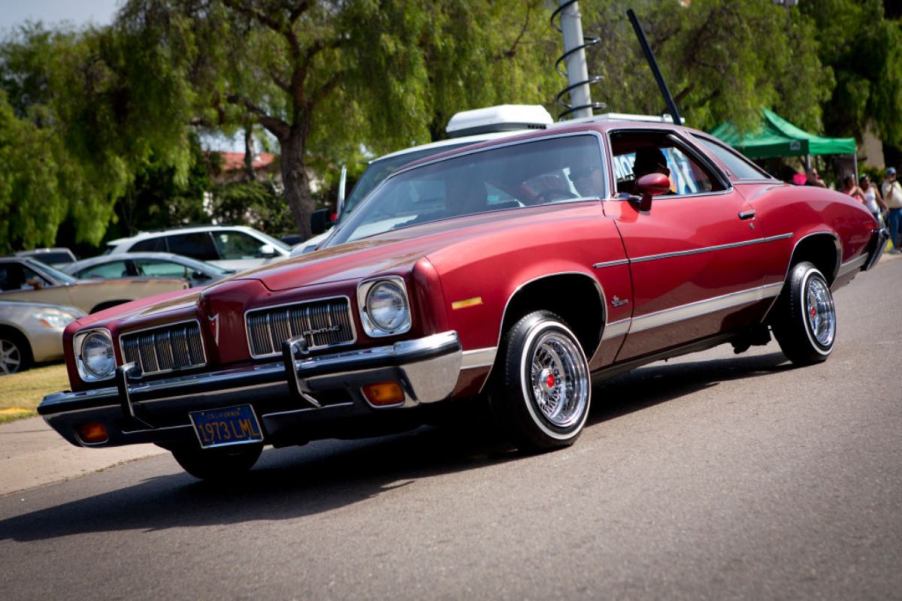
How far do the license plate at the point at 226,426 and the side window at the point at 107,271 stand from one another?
14.7 meters

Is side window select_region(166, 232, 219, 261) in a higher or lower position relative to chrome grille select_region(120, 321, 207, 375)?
higher

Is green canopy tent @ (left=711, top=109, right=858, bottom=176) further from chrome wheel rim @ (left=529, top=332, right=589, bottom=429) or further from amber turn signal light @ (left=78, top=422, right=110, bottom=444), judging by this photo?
amber turn signal light @ (left=78, top=422, right=110, bottom=444)

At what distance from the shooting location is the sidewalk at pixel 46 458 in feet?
25.2

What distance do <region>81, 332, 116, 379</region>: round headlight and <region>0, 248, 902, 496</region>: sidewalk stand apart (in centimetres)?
178

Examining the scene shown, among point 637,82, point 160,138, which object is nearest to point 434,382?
point 160,138

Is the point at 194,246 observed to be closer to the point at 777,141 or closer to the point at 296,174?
the point at 296,174

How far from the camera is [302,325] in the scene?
17.4ft

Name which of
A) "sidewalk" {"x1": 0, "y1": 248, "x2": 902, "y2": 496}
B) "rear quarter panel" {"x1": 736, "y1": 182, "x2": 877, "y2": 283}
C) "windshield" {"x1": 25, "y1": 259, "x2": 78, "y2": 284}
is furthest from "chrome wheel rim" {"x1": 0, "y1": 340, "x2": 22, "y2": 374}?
"rear quarter panel" {"x1": 736, "y1": 182, "x2": 877, "y2": 283}

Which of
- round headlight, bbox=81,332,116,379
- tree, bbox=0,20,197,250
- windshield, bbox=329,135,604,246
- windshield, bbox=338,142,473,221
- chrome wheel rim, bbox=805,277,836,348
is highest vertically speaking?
tree, bbox=0,20,197,250

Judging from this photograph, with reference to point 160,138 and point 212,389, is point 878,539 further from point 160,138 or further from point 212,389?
point 160,138

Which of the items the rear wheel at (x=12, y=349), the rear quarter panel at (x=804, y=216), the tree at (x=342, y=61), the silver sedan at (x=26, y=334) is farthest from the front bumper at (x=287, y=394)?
the tree at (x=342, y=61)

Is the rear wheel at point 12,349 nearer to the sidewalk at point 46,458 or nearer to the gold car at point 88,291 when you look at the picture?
the gold car at point 88,291

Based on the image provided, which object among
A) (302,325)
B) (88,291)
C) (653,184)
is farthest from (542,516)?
(88,291)

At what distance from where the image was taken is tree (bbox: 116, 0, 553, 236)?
22.0m
